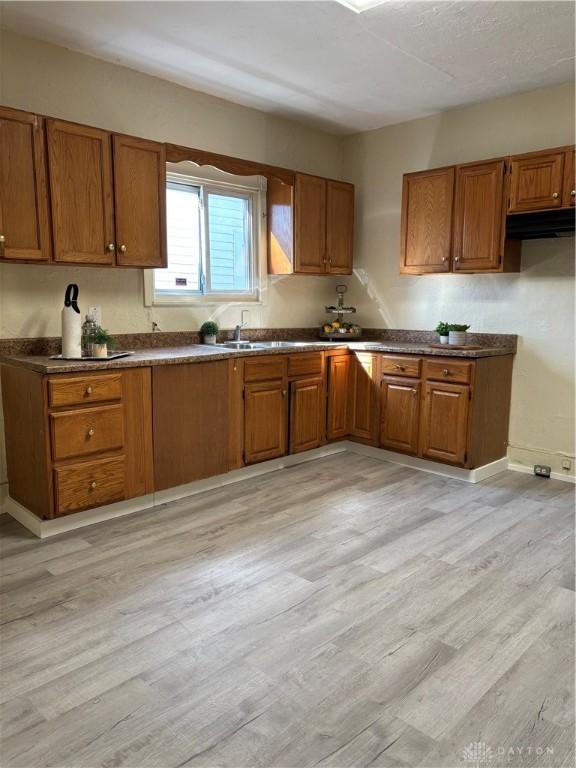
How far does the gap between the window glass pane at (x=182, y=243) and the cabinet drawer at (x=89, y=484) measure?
4.55ft

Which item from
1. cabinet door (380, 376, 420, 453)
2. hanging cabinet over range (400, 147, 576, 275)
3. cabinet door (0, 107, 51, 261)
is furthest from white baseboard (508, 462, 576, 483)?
cabinet door (0, 107, 51, 261)

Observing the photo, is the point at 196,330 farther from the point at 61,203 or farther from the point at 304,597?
the point at 304,597

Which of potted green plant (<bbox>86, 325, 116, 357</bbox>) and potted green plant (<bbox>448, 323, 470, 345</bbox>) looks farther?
potted green plant (<bbox>448, 323, 470, 345</bbox>)

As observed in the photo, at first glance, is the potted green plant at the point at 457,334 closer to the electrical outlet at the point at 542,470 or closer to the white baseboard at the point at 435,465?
the white baseboard at the point at 435,465

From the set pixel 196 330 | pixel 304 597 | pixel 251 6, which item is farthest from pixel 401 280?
pixel 304 597

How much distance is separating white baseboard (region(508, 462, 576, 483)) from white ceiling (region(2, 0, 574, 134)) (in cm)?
265

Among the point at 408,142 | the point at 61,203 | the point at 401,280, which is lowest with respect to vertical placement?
the point at 401,280

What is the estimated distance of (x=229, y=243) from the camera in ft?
14.4

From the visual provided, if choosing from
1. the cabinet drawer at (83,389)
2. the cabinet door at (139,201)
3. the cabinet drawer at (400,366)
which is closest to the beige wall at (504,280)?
the cabinet drawer at (400,366)

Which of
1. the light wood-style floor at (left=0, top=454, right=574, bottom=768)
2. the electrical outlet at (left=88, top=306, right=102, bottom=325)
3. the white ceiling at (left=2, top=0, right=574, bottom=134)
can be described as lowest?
the light wood-style floor at (left=0, top=454, right=574, bottom=768)

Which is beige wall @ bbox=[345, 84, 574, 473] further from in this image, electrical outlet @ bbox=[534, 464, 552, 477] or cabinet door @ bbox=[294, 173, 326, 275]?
cabinet door @ bbox=[294, 173, 326, 275]

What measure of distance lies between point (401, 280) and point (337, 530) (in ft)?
Result: 8.23

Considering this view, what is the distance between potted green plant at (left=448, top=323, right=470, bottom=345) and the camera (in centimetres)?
415

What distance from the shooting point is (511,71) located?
3541mm
